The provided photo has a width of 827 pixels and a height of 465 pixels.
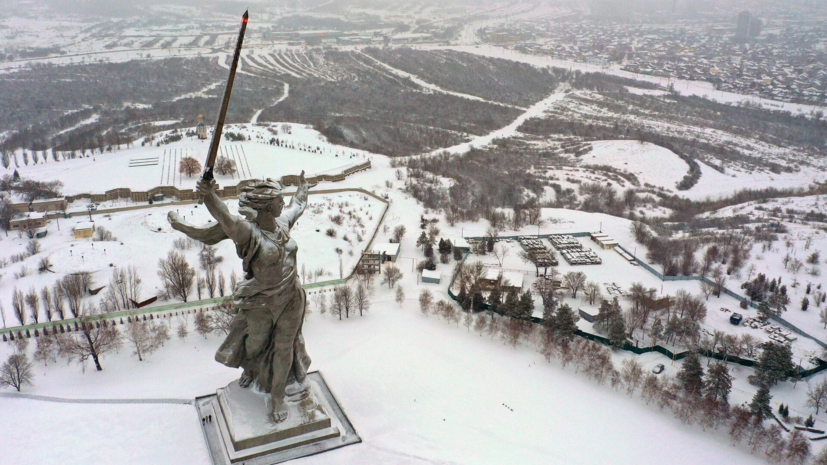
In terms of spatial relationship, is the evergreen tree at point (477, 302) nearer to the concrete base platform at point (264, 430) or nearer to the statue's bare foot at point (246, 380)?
the concrete base platform at point (264, 430)

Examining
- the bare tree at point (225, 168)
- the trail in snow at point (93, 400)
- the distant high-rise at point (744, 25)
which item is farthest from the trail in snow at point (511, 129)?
the distant high-rise at point (744, 25)

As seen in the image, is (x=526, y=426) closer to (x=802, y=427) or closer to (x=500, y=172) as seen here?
(x=802, y=427)

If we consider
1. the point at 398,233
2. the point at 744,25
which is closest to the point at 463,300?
the point at 398,233

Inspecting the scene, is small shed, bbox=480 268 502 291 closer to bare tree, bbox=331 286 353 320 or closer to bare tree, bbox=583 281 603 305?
bare tree, bbox=583 281 603 305

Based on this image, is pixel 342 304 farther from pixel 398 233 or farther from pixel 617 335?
pixel 617 335

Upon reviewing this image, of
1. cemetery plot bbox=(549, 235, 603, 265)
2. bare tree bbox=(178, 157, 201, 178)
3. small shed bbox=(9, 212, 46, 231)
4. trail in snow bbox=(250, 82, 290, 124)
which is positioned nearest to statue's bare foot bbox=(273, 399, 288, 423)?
cemetery plot bbox=(549, 235, 603, 265)

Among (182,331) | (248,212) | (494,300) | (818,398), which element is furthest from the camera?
(494,300)
